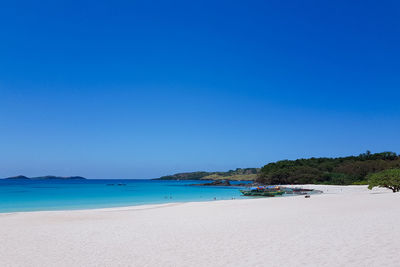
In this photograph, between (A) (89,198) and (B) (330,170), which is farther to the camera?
(B) (330,170)

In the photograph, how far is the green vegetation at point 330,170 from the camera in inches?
3056

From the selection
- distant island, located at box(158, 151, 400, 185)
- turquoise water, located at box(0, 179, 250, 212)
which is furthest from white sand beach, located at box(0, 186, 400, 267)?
distant island, located at box(158, 151, 400, 185)

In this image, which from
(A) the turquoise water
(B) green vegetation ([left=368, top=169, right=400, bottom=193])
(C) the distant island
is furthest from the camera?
(C) the distant island

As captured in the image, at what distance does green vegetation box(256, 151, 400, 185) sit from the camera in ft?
255

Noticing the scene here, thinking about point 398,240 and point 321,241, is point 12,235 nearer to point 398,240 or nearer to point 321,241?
point 321,241

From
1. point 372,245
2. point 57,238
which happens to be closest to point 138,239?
point 57,238

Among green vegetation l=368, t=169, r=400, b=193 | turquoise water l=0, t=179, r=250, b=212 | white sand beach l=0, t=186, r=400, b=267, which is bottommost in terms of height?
turquoise water l=0, t=179, r=250, b=212

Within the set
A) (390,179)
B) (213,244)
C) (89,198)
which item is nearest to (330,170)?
(390,179)

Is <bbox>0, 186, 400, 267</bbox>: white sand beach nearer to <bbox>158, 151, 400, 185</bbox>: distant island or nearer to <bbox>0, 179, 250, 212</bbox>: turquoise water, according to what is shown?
<bbox>0, 179, 250, 212</bbox>: turquoise water

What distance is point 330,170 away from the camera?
3782 inches

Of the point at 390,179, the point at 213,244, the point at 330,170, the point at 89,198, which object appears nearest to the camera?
the point at 213,244

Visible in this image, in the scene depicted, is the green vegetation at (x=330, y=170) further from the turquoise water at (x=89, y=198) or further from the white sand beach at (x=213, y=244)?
the white sand beach at (x=213, y=244)

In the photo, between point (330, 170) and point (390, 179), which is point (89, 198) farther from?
point (330, 170)

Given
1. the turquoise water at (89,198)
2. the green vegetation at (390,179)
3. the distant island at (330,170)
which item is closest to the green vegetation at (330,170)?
the distant island at (330,170)
